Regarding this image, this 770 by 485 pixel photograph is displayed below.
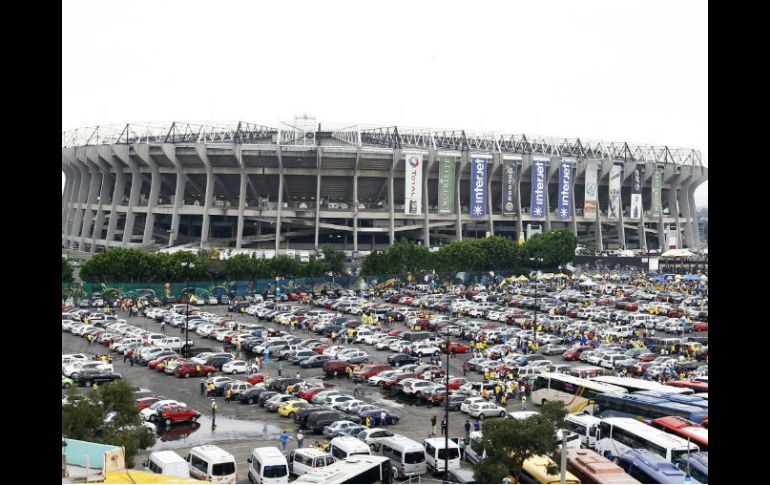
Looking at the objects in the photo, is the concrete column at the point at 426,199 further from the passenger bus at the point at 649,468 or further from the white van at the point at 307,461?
the white van at the point at 307,461

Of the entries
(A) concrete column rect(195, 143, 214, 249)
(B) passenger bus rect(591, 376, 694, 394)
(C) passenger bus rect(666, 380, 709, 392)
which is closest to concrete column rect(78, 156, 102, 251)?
(A) concrete column rect(195, 143, 214, 249)

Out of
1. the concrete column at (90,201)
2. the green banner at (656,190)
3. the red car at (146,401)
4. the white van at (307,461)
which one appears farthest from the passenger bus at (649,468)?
the concrete column at (90,201)

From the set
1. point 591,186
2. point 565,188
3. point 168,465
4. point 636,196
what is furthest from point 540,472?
point 636,196

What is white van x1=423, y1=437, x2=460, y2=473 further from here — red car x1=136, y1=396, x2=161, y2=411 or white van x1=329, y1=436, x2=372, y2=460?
red car x1=136, y1=396, x2=161, y2=411

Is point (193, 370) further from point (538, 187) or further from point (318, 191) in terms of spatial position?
point (538, 187)

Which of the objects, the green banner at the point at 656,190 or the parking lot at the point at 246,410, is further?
the green banner at the point at 656,190
